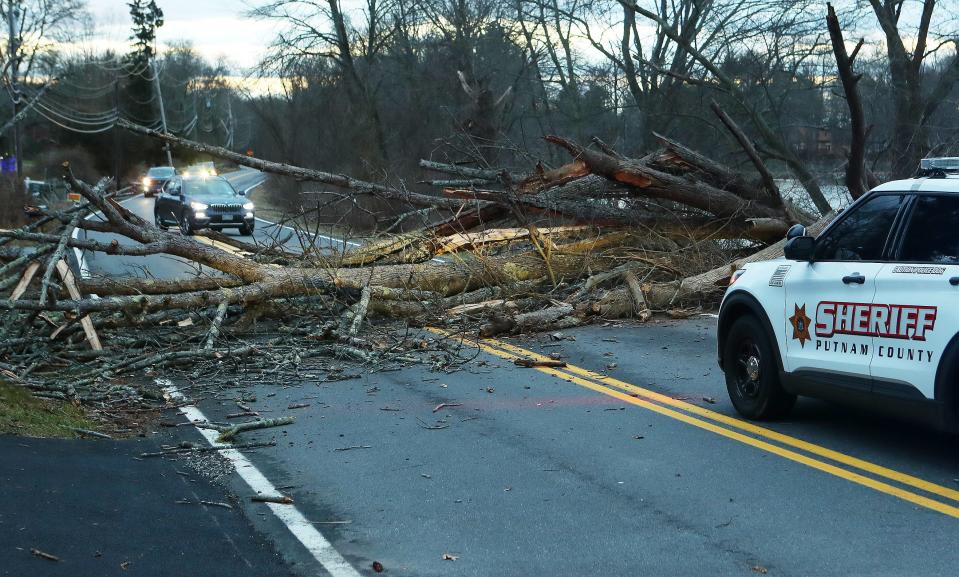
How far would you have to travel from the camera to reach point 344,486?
21.4 ft

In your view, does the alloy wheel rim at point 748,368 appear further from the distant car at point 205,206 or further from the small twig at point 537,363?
the distant car at point 205,206

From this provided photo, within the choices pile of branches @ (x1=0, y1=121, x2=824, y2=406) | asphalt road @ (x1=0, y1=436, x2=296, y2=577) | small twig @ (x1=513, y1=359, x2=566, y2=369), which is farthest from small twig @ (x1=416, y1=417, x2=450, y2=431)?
small twig @ (x1=513, y1=359, x2=566, y2=369)

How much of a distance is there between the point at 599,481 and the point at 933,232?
2540mm

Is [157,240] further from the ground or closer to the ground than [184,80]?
closer to the ground

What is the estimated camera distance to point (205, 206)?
98.8 ft

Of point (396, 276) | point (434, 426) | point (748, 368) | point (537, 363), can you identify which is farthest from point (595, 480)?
point (396, 276)

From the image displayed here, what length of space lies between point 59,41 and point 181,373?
2399 inches

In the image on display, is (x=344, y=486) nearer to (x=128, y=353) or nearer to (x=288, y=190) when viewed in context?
(x=128, y=353)

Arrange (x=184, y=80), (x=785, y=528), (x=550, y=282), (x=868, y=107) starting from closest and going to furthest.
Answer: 1. (x=785, y=528)
2. (x=550, y=282)
3. (x=868, y=107)
4. (x=184, y=80)

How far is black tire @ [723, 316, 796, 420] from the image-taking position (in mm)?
7695

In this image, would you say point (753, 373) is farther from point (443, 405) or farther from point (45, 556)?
point (45, 556)

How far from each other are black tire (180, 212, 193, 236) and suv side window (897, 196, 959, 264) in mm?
25357

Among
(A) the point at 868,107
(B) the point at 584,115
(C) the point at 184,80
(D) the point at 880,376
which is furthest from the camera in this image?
(C) the point at 184,80

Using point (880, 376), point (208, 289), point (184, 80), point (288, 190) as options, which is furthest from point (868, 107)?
point (184, 80)
